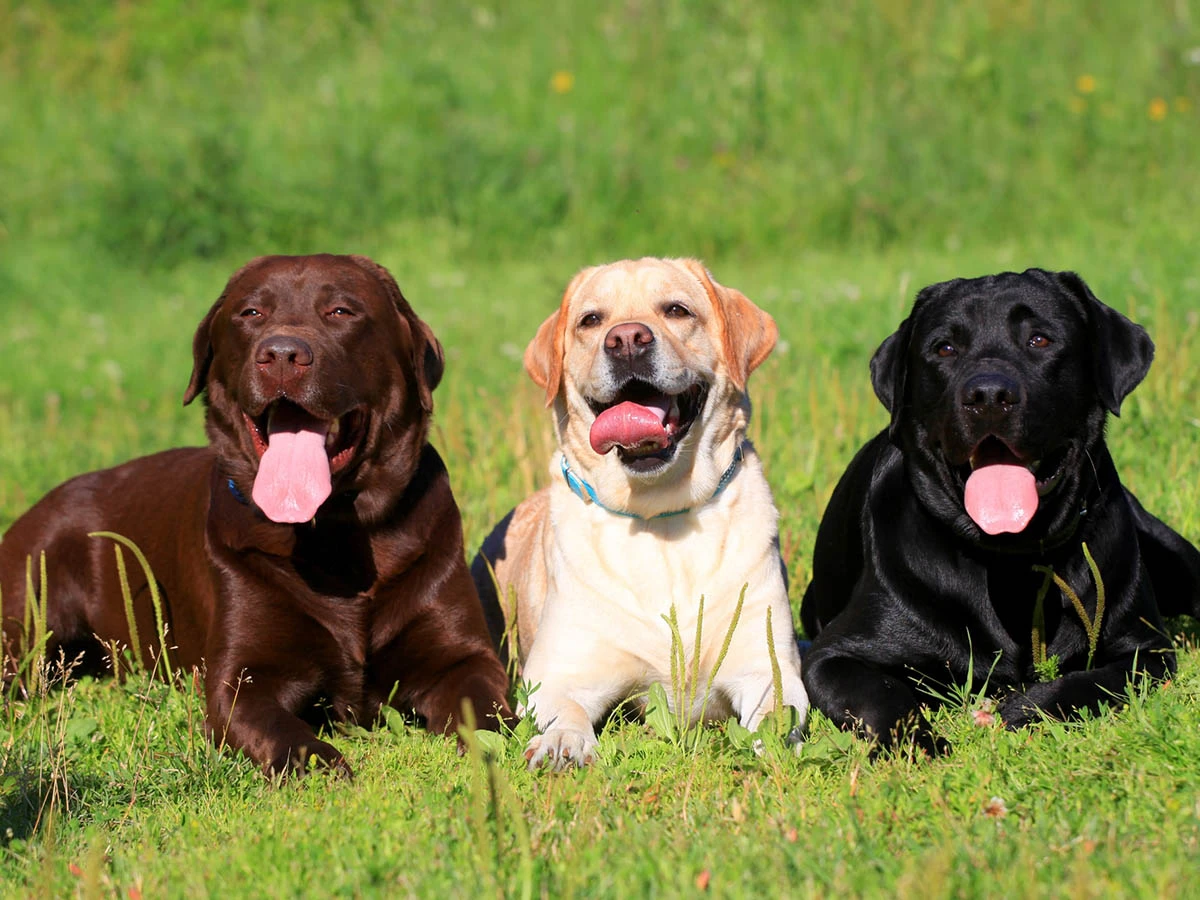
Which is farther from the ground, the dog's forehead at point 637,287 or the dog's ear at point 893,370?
the dog's forehead at point 637,287

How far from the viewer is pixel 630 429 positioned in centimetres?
441

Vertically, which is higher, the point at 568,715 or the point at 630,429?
the point at 630,429

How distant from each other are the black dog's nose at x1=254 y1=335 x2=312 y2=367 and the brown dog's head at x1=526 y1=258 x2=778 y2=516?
2.86ft

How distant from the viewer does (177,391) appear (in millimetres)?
10180

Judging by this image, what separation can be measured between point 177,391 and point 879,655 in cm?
713

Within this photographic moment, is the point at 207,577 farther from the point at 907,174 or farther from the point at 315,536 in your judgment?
the point at 907,174

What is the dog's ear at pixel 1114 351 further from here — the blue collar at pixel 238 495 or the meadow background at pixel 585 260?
the blue collar at pixel 238 495

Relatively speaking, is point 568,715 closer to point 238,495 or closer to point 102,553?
point 238,495

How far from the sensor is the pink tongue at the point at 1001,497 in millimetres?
4028

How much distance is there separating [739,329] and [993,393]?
1036 mm

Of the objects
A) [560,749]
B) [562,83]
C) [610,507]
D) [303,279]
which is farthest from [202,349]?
[562,83]

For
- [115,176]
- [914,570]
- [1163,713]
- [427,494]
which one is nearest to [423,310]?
[115,176]

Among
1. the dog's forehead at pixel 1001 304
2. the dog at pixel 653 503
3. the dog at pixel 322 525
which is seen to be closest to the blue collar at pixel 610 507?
the dog at pixel 653 503

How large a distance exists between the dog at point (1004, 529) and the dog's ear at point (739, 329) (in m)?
0.49
